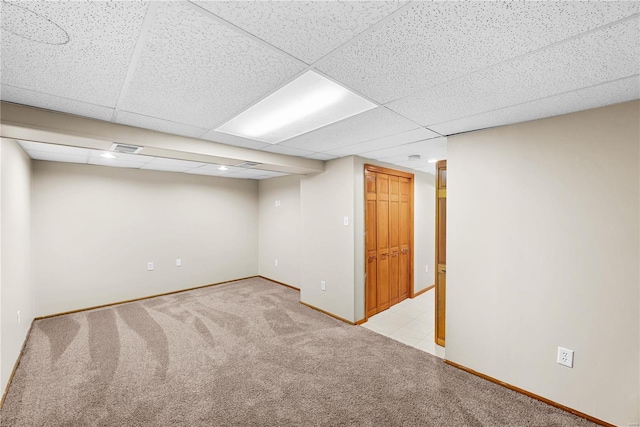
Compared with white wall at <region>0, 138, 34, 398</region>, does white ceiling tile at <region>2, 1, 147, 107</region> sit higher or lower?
higher

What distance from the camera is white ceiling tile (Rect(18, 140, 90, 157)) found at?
9.84ft

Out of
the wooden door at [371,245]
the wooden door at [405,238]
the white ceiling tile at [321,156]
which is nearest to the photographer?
the white ceiling tile at [321,156]

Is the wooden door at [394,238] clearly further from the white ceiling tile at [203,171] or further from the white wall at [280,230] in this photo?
the white ceiling tile at [203,171]

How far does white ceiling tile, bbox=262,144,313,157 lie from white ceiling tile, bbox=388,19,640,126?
60.2 inches

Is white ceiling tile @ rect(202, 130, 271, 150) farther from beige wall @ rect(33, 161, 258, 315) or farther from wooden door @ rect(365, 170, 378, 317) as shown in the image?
beige wall @ rect(33, 161, 258, 315)

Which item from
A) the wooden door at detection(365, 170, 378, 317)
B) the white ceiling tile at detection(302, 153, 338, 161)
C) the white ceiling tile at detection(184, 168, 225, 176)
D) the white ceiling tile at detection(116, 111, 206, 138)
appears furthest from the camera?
the white ceiling tile at detection(184, 168, 225, 176)

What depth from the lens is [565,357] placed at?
211 cm

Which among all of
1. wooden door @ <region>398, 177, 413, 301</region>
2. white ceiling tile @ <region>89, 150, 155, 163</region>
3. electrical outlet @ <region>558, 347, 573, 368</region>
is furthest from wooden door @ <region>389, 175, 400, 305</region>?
white ceiling tile @ <region>89, 150, 155, 163</region>

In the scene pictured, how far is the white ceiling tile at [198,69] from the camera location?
1138mm

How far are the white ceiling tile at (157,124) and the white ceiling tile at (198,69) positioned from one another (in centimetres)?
13

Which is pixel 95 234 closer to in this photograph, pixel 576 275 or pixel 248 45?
pixel 248 45

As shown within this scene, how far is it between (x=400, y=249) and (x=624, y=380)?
2.93 m

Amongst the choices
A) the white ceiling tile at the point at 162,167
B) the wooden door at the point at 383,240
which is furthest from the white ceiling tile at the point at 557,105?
the white ceiling tile at the point at 162,167

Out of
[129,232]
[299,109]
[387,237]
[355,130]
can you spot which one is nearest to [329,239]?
[387,237]
